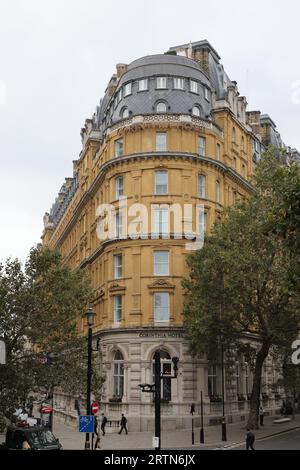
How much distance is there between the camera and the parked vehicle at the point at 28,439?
2831cm

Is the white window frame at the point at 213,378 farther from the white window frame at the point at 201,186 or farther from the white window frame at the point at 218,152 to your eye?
the white window frame at the point at 218,152

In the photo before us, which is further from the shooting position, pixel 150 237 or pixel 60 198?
pixel 60 198

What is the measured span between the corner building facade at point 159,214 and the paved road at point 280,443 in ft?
27.0

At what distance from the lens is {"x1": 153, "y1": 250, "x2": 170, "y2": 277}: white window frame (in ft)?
166

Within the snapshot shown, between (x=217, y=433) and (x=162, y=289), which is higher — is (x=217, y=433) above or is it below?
below

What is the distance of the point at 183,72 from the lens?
2168 inches

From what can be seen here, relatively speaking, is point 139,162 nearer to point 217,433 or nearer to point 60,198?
point 217,433

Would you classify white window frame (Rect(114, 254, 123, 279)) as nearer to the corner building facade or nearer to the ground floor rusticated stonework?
the corner building facade

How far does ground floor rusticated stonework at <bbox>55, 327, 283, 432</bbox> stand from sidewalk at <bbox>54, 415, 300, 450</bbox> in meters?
1.61

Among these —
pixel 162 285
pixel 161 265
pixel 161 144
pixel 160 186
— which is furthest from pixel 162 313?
pixel 161 144

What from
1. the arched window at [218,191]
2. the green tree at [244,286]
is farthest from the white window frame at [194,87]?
the green tree at [244,286]
